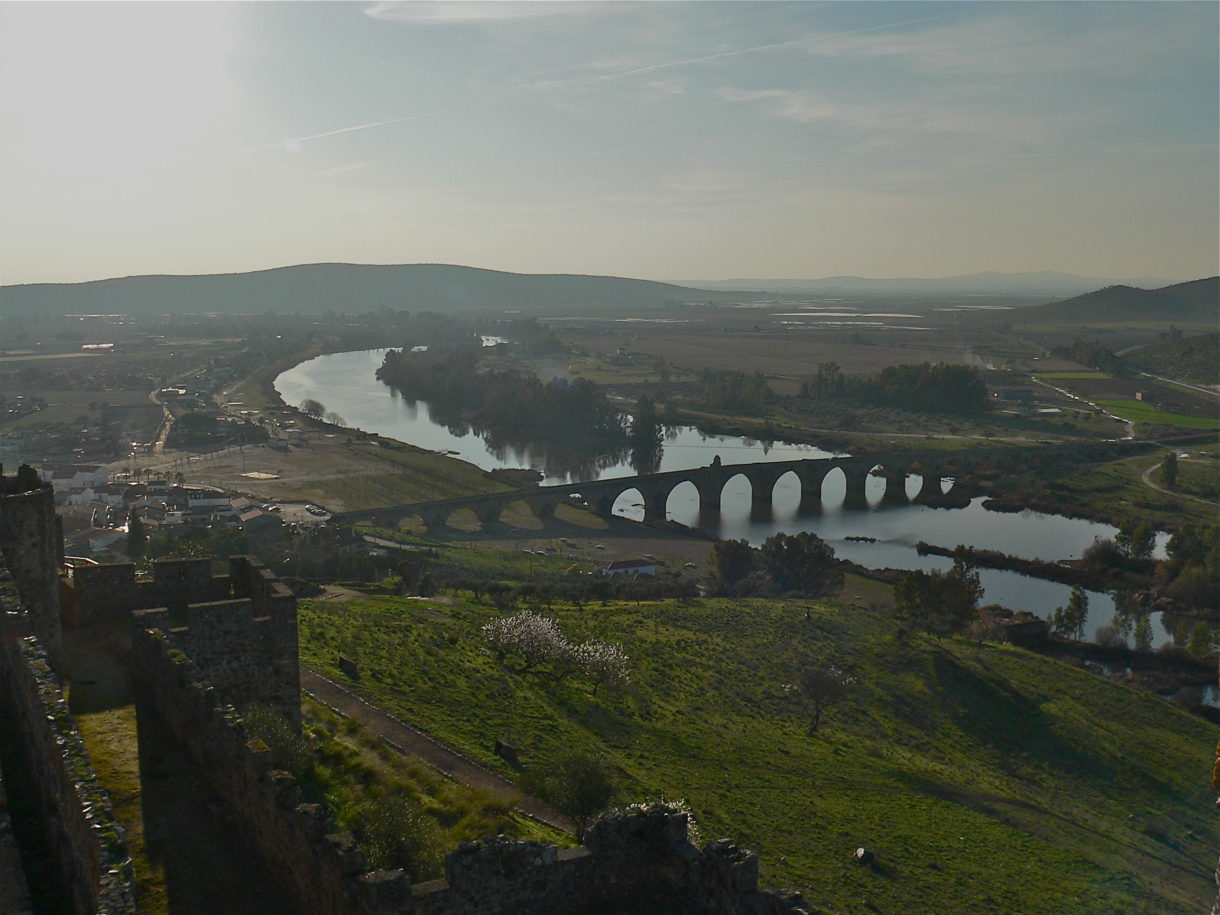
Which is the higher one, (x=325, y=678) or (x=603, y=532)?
(x=325, y=678)

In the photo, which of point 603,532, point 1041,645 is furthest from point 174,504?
point 1041,645

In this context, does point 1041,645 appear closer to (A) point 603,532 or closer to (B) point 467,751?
(A) point 603,532

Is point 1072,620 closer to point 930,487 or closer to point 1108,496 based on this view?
point 1108,496

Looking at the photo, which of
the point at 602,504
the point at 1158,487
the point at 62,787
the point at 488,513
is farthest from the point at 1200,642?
Answer: the point at 62,787

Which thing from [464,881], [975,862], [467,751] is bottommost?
[975,862]

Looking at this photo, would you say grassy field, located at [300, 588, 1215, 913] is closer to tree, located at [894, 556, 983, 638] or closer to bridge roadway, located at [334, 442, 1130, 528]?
tree, located at [894, 556, 983, 638]

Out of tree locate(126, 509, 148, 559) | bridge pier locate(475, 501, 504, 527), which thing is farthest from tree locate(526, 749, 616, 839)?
bridge pier locate(475, 501, 504, 527)
